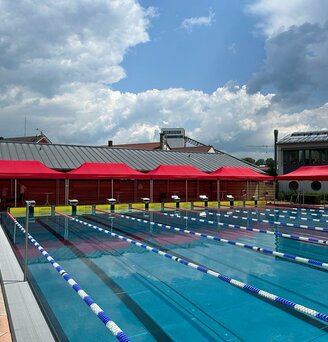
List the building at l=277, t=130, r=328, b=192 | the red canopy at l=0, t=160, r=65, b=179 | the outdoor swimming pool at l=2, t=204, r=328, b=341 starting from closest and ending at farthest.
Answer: the outdoor swimming pool at l=2, t=204, r=328, b=341
the red canopy at l=0, t=160, r=65, b=179
the building at l=277, t=130, r=328, b=192

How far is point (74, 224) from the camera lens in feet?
48.5

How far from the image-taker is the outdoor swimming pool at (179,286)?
5016mm

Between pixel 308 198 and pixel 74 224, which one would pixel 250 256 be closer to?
pixel 74 224

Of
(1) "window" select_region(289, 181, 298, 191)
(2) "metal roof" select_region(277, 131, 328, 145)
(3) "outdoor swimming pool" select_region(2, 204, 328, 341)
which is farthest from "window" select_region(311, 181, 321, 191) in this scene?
(3) "outdoor swimming pool" select_region(2, 204, 328, 341)

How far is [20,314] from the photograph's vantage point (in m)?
4.67

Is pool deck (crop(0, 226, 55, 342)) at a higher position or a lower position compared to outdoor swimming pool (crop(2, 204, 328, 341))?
higher

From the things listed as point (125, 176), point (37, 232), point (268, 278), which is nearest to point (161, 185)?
point (125, 176)

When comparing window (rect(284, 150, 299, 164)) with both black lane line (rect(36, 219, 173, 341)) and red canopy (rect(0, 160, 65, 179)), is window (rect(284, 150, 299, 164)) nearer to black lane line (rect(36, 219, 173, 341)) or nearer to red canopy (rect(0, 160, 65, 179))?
red canopy (rect(0, 160, 65, 179))

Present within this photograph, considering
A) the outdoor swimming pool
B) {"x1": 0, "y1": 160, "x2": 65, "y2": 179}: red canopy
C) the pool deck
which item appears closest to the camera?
the pool deck

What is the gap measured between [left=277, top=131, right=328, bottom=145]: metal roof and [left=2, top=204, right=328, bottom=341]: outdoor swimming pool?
23065 millimetres

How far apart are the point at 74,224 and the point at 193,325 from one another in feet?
34.4

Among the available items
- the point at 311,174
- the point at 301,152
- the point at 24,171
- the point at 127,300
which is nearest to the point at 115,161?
the point at 24,171

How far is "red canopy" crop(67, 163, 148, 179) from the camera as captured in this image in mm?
19359

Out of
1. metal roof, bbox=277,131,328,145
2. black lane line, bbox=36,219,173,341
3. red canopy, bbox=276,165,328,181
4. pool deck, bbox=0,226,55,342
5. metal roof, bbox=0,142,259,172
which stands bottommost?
black lane line, bbox=36,219,173,341
